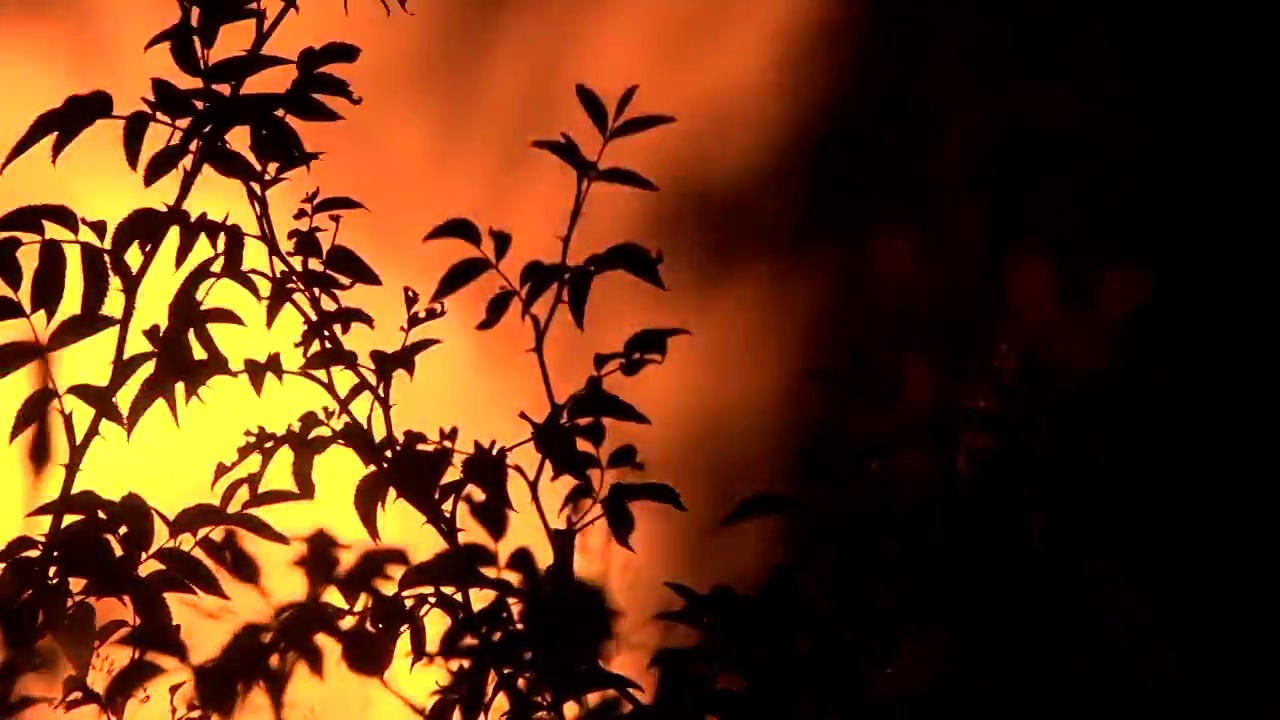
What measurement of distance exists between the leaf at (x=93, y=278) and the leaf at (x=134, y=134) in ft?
0.27

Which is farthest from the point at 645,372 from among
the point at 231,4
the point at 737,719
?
the point at 231,4

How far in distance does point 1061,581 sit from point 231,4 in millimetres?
873

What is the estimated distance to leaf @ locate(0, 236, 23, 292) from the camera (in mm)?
870

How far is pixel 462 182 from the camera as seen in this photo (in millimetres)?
1245

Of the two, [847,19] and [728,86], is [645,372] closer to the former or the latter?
[728,86]

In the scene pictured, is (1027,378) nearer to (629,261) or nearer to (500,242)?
(629,261)

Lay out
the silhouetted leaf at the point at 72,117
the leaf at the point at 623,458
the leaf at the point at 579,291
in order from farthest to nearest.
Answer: the leaf at the point at 623,458 → the leaf at the point at 579,291 → the silhouetted leaf at the point at 72,117

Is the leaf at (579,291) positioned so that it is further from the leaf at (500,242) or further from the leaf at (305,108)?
the leaf at (305,108)

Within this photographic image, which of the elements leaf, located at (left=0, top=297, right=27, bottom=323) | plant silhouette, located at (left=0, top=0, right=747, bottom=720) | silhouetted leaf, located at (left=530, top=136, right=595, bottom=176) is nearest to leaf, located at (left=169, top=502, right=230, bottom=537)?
plant silhouette, located at (left=0, top=0, right=747, bottom=720)

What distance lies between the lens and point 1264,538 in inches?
46.1

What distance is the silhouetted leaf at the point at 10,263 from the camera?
0.87 meters

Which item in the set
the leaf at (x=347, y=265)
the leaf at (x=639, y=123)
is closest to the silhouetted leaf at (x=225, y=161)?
the leaf at (x=347, y=265)

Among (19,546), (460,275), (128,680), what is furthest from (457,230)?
(128,680)

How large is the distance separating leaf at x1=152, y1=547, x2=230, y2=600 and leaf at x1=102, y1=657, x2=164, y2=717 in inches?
8.7
